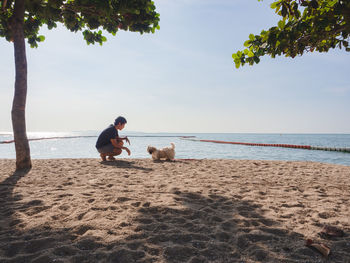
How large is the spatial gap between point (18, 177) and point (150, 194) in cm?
361

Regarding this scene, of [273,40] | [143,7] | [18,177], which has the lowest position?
[18,177]

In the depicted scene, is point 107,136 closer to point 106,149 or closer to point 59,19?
point 106,149

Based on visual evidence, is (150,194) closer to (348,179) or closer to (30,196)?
(30,196)

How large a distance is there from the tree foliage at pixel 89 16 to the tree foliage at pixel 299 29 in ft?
12.1

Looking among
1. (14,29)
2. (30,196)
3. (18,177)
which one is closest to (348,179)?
(30,196)

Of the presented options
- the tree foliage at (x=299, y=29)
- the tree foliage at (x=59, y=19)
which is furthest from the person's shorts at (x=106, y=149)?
the tree foliage at (x=299, y=29)

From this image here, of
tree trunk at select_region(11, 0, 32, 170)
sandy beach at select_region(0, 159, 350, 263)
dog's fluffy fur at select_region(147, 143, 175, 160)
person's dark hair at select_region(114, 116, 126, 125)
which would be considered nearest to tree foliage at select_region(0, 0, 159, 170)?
tree trunk at select_region(11, 0, 32, 170)

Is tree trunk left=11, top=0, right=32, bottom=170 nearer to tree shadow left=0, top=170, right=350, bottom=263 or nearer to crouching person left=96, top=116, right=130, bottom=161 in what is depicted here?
crouching person left=96, top=116, right=130, bottom=161

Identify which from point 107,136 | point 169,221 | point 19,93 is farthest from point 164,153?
point 169,221

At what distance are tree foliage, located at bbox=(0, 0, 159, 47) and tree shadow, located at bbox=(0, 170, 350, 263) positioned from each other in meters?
5.36

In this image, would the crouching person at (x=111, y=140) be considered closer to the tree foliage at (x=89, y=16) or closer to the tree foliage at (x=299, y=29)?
the tree foliage at (x=89, y=16)

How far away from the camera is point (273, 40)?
11.6ft

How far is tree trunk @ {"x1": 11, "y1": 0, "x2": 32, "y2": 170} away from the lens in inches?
238

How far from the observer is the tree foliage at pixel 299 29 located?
10.5ft
